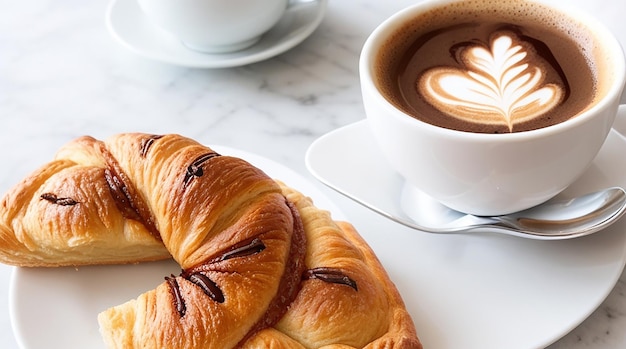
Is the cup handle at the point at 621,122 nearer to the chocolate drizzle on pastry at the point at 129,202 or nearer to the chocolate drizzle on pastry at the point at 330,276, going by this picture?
the chocolate drizzle on pastry at the point at 330,276

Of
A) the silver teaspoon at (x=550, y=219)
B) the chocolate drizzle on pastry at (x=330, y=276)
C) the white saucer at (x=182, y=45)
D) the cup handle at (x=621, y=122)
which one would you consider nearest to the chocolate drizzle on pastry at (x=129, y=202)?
the chocolate drizzle on pastry at (x=330, y=276)

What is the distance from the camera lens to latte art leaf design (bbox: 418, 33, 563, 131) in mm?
1190

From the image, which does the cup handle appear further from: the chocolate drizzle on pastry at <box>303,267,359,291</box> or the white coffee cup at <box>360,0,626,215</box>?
the chocolate drizzle on pastry at <box>303,267,359,291</box>

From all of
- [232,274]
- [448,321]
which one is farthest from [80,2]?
[448,321]

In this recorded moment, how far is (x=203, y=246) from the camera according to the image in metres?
1.07

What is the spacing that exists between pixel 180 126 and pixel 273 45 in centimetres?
29

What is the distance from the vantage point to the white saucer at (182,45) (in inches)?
65.3

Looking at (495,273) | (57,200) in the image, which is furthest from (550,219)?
(57,200)

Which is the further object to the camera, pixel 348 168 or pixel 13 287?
pixel 348 168

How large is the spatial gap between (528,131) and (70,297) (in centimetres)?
68

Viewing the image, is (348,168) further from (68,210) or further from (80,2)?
(80,2)

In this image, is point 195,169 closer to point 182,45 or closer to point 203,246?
point 203,246

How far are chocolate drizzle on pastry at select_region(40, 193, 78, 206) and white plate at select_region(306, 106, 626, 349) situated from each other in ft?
1.30

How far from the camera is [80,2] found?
6.57 feet
